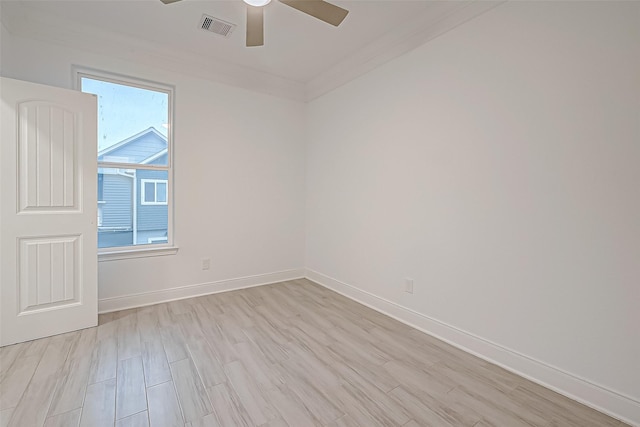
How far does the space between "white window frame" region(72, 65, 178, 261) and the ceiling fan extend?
1492 millimetres

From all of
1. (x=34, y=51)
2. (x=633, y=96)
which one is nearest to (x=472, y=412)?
(x=633, y=96)

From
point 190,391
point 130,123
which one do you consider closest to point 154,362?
point 190,391

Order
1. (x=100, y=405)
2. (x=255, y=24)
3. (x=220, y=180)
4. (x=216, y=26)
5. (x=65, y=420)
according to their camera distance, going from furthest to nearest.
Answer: (x=220, y=180) < (x=216, y=26) < (x=255, y=24) < (x=100, y=405) < (x=65, y=420)

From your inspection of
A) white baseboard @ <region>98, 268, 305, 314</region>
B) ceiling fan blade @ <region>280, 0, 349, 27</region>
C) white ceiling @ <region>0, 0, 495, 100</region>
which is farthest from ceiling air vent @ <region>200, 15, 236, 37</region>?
white baseboard @ <region>98, 268, 305, 314</region>

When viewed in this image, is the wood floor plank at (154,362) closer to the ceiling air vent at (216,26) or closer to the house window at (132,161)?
the house window at (132,161)

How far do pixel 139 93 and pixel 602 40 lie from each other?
3.83 m

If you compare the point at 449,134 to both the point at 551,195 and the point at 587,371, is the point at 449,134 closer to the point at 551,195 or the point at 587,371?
the point at 551,195

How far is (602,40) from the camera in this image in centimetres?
161

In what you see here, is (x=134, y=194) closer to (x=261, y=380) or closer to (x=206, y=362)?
(x=206, y=362)

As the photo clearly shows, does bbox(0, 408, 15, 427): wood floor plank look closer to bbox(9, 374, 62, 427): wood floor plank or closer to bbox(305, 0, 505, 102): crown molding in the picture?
bbox(9, 374, 62, 427): wood floor plank

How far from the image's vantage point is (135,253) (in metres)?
3.01

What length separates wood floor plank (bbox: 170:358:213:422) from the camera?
1554 mm

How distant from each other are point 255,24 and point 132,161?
6.38ft

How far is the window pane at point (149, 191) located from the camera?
3.10 m
